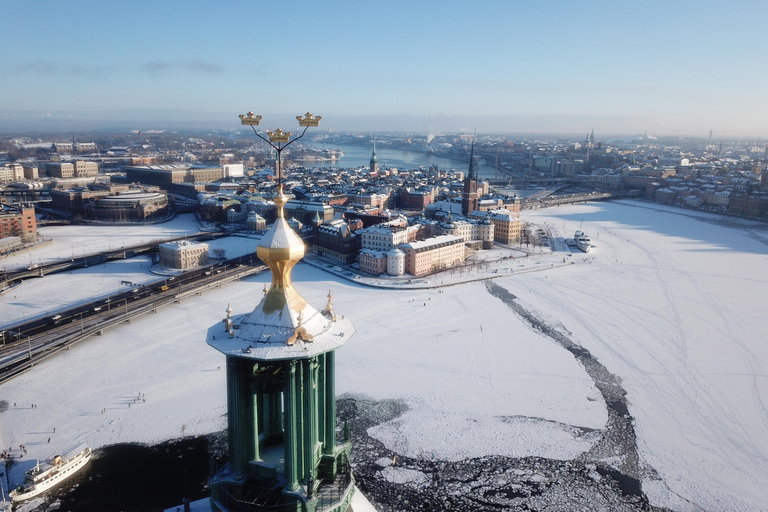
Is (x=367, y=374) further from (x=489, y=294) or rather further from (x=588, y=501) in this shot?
(x=489, y=294)

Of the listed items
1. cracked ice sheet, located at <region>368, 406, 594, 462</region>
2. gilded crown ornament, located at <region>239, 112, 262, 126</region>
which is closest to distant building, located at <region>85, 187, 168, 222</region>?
cracked ice sheet, located at <region>368, 406, 594, 462</region>

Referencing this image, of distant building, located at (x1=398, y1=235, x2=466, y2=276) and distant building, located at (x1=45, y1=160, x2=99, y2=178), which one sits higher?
distant building, located at (x1=45, y1=160, x2=99, y2=178)

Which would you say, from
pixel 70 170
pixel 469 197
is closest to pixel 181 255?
pixel 469 197

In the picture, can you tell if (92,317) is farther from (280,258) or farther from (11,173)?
(11,173)

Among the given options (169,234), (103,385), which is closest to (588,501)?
(103,385)

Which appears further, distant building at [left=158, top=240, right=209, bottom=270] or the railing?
distant building at [left=158, top=240, right=209, bottom=270]

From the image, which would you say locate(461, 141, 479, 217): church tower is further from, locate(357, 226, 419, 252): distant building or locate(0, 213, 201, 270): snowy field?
locate(0, 213, 201, 270): snowy field

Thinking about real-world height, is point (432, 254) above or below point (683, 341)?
above
